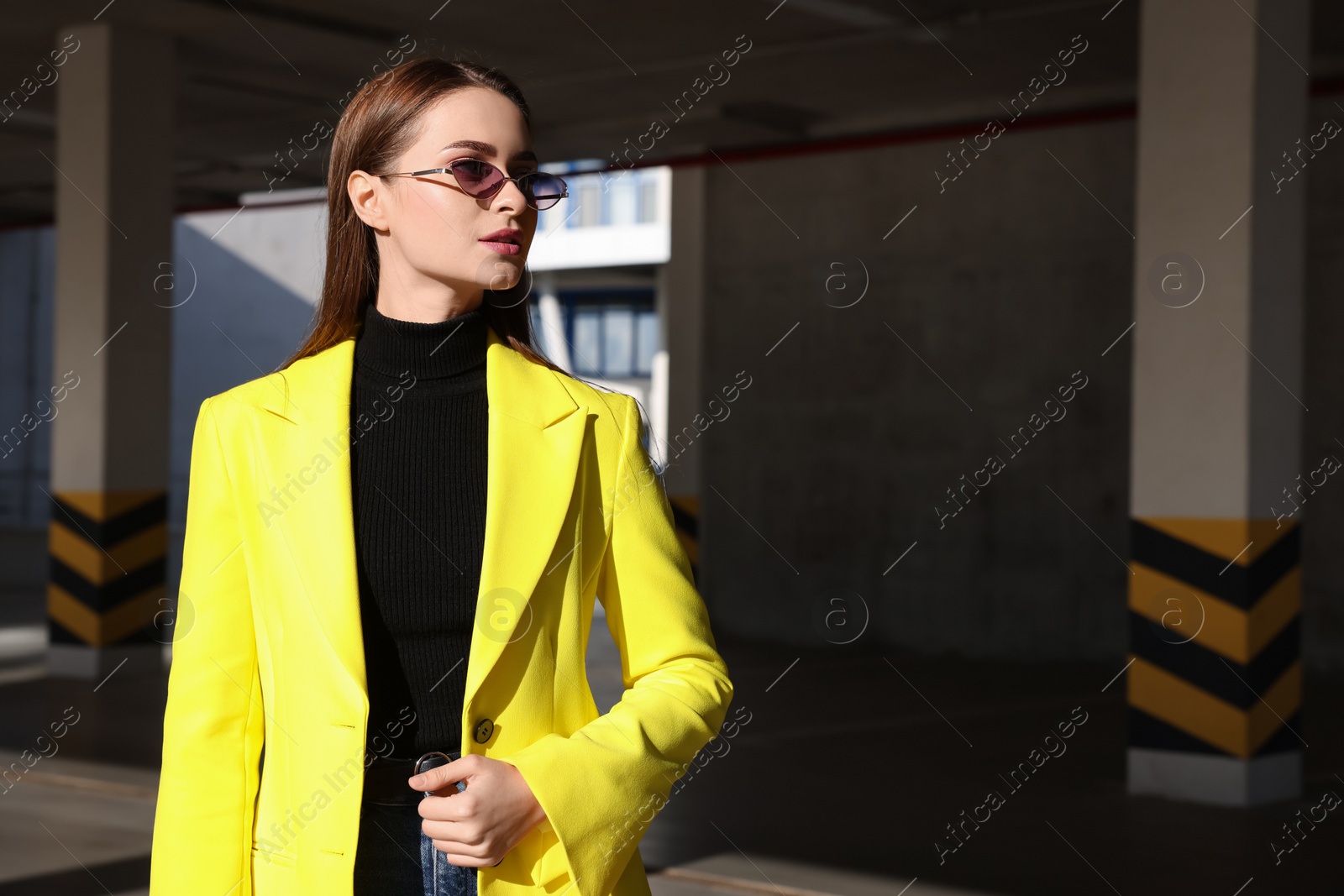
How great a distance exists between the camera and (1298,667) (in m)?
5.97

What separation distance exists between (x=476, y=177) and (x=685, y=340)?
1057cm

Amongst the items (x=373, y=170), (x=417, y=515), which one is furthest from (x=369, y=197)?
(x=417, y=515)

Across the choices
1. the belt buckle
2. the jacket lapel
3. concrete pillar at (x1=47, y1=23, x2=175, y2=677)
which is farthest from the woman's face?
concrete pillar at (x1=47, y1=23, x2=175, y2=677)

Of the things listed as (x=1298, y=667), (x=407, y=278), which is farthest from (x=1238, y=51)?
(x=407, y=278)

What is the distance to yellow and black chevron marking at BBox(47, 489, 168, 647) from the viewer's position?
28.6ft

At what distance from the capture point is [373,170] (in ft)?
5.28

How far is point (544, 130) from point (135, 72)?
11.7ft

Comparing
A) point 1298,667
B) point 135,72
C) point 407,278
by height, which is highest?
point 135,72

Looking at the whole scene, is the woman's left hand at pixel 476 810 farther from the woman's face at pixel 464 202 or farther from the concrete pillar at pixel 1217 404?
the concrete pillar at pixel 1217 404

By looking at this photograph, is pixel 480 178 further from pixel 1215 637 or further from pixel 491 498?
pixel 1215 637

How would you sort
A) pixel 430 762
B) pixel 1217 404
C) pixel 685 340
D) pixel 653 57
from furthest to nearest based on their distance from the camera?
1. pixel 685 340
2. pixel 653 57
3. pixel 1217 404
4. pixel 430 762

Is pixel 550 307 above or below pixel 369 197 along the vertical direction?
above

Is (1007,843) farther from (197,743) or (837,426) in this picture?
(837,426)

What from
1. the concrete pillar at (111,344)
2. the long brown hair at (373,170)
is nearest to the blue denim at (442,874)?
the long brown hair at (373,170)
